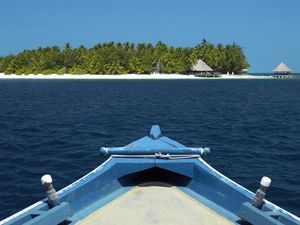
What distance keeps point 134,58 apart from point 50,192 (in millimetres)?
173589

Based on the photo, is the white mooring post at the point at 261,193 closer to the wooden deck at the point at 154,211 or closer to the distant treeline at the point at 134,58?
the wooden deck at the point at 154,211

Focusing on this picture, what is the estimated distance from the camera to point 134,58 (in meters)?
179

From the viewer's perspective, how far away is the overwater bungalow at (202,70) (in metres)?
184

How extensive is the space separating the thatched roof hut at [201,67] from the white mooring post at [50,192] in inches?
7070

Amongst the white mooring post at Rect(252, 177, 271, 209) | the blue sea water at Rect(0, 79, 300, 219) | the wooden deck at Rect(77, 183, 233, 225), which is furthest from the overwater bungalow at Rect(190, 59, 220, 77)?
the white mooring post at Rect(252, 177, 271, 209)

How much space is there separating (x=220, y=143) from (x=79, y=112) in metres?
23.3

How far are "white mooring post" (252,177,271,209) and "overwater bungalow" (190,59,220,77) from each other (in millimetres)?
179180

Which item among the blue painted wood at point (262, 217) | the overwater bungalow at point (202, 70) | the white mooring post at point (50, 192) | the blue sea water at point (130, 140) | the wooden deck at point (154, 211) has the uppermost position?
the overwater bungalow at point (202, 70)

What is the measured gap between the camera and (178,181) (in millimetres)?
10781

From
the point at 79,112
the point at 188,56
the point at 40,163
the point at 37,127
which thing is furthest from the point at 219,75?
the point at 40,163

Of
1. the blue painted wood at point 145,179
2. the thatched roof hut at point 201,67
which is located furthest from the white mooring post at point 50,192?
the thatched roof hut at point 201,67

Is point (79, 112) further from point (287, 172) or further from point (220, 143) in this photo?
point (287, 172)

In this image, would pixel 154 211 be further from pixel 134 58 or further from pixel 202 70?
pixel 202 70

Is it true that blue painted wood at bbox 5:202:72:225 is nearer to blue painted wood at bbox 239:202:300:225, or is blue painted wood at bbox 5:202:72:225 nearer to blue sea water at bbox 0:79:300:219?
blue painted wood at bbox 239:202:300:225
